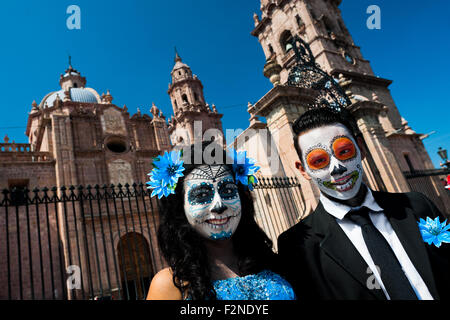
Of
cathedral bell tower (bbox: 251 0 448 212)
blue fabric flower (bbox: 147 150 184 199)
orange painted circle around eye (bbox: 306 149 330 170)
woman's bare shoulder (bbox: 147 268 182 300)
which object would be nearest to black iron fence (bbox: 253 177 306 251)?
cathedral bell tower (bbox: 251 0 448 212)

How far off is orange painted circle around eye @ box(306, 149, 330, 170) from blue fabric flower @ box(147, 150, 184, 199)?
113 centimetres

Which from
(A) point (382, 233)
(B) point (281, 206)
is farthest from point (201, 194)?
(B) point (281, 206)

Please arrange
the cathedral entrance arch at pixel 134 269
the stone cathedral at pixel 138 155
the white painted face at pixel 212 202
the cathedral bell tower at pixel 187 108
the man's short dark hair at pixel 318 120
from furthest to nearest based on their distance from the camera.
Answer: the cathedral bell tower at pixel 187 108 < the stone cathedral at pixel 138 155 < the cathedral entrance arch at pixel 134 269 < the man's short dark hair at pixel 318 120 < the white painted face at pixel 212 202

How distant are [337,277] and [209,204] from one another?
112cm

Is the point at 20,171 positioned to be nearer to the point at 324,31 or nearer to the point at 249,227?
the point at 249,227

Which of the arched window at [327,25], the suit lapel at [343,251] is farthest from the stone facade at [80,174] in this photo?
the arched window at [327,25]

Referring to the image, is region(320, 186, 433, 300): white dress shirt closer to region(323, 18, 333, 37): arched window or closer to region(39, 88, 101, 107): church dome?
region(323, 18, 333, 37): arched window

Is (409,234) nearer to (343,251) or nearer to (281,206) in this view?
(343,251)

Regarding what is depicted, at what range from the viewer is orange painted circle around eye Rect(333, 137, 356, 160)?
221cm

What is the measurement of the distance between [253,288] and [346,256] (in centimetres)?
77

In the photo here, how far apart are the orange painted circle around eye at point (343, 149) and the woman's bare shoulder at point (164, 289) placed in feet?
5.45

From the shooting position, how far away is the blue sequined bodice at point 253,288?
183cm

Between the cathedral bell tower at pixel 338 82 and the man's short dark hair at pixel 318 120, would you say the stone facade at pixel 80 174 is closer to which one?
the cathedral bell tower at pixel 338 82

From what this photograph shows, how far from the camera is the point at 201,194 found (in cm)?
212
